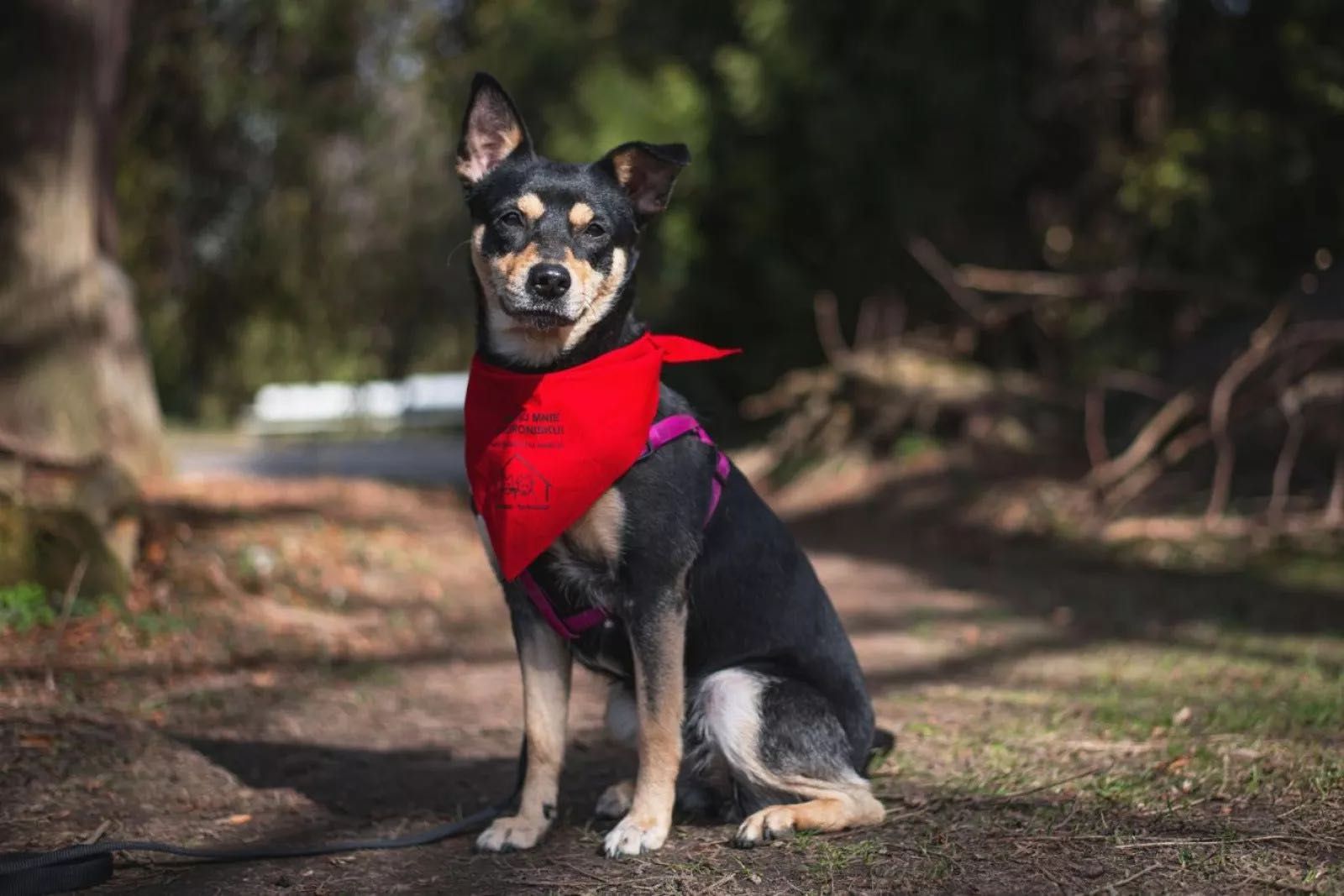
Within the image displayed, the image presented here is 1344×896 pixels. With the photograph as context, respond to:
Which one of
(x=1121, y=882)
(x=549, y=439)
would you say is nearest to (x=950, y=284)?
(x=549, y=439)

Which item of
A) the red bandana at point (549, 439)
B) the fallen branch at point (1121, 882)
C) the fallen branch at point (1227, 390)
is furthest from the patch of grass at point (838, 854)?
the fallen branch at point (1227, 390)

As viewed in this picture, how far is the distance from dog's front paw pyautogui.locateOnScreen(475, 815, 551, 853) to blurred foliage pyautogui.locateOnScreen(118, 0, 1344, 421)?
9.14 meters

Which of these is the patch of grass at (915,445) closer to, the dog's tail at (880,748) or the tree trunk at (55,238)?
the tree trunk at (55,238)

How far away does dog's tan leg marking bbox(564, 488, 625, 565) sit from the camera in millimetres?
3707

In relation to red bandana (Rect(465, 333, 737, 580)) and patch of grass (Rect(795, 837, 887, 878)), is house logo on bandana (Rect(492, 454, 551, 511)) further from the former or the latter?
patch of grass (Rect(795, 837, 887, 878))

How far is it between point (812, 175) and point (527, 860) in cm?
1128

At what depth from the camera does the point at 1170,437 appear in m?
10.1

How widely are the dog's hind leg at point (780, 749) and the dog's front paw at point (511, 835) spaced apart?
22.3 inches

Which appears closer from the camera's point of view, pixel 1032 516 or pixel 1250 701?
pixel 1250 701

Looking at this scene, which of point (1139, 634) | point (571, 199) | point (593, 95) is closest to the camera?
point (571, 199)

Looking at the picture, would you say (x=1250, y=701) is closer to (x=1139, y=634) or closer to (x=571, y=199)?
(x=1139, y=634)

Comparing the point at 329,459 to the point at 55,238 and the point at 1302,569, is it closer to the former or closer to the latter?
the point at 55,238

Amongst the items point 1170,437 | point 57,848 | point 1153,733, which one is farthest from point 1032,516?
point 57,848

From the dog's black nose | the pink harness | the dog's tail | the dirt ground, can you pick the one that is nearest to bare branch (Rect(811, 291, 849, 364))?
the dirt ground
